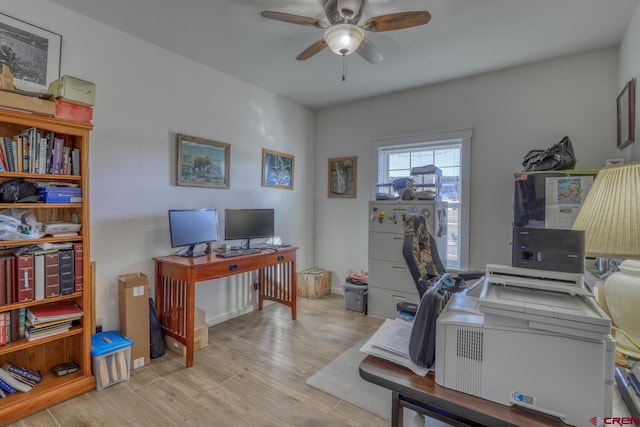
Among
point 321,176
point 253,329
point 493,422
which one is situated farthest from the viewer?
point 321,176

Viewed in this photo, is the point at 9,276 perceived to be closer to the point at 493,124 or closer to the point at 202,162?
the point at 202,162

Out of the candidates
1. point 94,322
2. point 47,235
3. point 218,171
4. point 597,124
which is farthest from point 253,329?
point 597,124

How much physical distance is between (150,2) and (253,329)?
2.92 meters

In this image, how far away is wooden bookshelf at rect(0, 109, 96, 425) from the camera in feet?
6.02

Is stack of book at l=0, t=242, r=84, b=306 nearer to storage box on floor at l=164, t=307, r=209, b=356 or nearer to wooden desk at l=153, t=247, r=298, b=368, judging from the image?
wooden desk at l=153, t=247, r=298, b=368

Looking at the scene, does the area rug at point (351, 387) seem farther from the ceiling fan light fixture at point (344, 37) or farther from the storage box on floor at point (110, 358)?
the ceiling fan light fixture at point (344, 37)

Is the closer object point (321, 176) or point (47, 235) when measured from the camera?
point (47, 235)

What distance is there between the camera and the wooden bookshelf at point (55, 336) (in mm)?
1834

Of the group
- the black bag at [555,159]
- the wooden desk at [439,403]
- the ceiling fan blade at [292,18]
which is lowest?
the wooden desk at [439,403]

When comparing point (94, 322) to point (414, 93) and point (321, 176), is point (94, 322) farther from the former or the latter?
point (414, 93)

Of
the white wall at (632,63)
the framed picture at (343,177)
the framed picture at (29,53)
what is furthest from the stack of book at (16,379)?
the white wall at (632,63)

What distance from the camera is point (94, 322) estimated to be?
7.86 ft

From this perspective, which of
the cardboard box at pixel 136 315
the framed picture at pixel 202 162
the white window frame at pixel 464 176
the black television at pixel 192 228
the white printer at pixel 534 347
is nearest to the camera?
the white printer at pixel 534 347

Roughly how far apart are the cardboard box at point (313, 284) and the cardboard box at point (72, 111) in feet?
9.90
